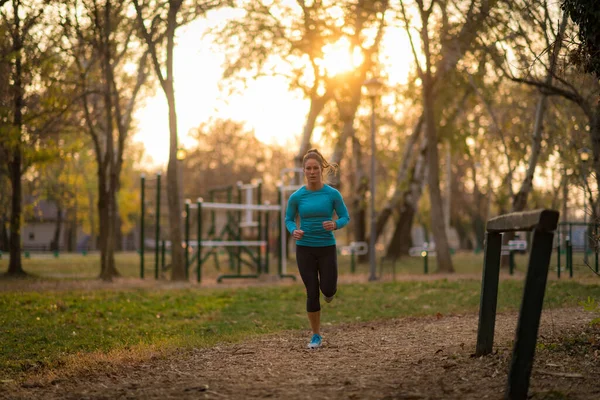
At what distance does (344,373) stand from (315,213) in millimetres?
1928

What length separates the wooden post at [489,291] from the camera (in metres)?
6.76

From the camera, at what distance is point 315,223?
8.13 metres

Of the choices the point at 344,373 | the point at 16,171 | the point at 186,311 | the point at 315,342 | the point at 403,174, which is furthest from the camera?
the point at 403,174

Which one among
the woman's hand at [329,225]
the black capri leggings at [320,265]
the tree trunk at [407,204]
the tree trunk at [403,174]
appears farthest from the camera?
the tree trunk at [407,204]

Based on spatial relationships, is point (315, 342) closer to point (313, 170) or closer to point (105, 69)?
point (313, 170)

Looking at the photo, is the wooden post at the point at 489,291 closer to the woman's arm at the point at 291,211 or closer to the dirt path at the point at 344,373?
the dirt path at the point at 344,373

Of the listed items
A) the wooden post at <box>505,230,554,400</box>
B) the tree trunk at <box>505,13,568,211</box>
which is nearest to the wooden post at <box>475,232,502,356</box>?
the wooden post at <box>505,230,554,400</box>

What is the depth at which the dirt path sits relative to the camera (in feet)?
19.2

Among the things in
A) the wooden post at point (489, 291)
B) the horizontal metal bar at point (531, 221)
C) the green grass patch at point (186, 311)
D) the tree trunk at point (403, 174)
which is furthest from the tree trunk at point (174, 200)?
the horizontal metal bar at point (531, 221)

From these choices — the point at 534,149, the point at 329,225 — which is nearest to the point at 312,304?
the point at 329,225

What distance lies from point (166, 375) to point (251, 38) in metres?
21.9

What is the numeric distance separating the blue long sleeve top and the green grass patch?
70.4 inches

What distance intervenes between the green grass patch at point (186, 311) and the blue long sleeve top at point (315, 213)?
1.79 meters

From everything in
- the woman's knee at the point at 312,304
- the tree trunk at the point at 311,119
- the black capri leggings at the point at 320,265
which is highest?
the tree trunk at the point at 311,119
